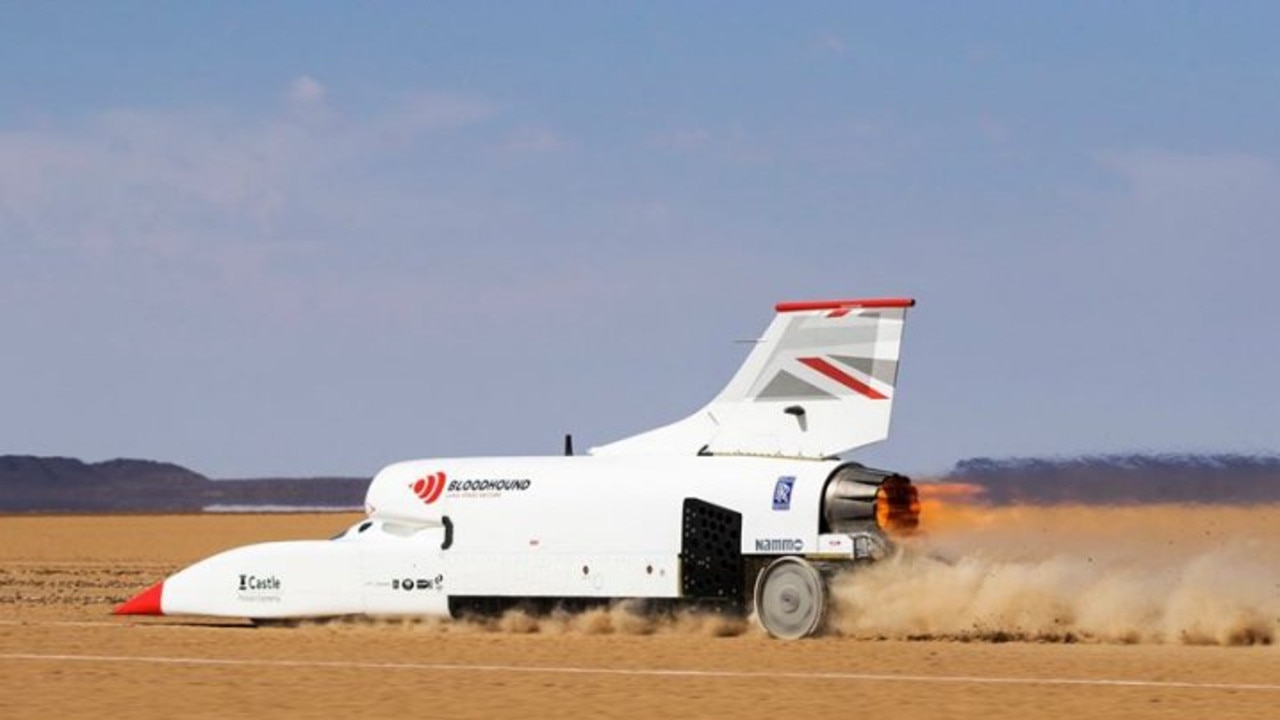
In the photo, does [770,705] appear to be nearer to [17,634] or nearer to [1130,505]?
[1130,505]

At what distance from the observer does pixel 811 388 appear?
111 feet

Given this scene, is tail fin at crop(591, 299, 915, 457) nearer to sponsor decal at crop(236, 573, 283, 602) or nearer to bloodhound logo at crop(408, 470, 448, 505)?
bloodhound logo at crop(408, 470, 448, 505)

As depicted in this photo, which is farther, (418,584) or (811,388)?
(418,584)

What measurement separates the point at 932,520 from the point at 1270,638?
5.52m

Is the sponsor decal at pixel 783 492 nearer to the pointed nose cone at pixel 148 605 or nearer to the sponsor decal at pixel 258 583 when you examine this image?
the sponsor decal at pixel 258 583

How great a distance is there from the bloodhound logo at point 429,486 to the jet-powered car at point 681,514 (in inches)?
1.4

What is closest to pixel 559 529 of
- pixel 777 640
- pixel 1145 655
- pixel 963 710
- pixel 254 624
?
pixel 777 640

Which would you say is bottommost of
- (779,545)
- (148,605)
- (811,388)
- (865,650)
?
(865,650)

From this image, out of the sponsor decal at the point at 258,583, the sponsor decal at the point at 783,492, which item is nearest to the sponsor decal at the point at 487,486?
the sponsor decal at the point at 258,583

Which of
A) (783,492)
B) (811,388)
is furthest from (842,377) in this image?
(783,492)

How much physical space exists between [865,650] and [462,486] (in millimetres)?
8394

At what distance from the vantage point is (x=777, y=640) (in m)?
32.7

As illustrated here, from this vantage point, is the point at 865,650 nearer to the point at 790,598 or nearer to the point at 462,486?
the point at 790,598

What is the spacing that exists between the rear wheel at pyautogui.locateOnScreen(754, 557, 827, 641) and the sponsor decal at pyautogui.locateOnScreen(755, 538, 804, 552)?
0.53 ft
